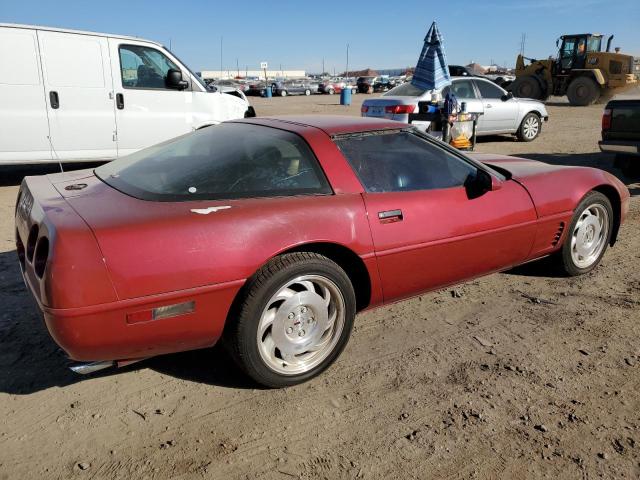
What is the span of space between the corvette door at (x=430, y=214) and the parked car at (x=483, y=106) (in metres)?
6.52

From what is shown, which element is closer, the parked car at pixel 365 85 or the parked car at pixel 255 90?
the parked car at pixel 255 90

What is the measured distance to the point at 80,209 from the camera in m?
2.38

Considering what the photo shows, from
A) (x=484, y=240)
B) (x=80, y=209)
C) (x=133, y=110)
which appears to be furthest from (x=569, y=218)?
(x=133, y=110)

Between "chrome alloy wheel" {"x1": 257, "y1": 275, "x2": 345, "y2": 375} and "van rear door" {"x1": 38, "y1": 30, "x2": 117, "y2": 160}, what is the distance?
5.66m

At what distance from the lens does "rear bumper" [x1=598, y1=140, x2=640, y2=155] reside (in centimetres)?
691

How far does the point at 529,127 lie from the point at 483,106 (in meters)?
1.73

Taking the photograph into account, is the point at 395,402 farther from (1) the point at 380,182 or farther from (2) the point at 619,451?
(1) the point at 380,182

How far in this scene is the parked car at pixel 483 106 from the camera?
991 cm

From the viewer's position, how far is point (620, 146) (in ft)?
23.3

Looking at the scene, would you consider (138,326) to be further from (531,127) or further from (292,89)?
(292,89)

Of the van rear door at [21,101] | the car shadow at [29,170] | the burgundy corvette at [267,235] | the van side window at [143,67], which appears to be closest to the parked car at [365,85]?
the car shadow at [29,170]

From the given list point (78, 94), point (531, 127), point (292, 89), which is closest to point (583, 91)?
point (531, 127)

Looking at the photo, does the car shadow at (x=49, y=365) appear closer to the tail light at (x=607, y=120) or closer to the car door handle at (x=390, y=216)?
the car door handle at (x=390, y=216)

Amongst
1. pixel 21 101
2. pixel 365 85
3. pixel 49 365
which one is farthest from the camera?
pixel 365 85
